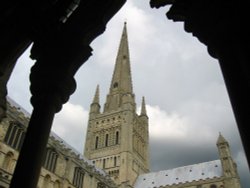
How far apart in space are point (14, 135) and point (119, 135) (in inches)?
1323

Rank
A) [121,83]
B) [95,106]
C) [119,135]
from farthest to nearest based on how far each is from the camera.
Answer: [121,83] < [95,106] < [119,135]

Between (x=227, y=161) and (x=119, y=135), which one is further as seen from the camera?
(x=119, y=135)

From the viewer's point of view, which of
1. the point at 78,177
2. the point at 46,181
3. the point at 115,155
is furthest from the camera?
the point at 115,155

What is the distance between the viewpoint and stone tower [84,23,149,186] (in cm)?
5275

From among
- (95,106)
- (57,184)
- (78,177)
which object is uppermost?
(95,106)

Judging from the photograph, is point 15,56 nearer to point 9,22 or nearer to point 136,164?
point 9,22

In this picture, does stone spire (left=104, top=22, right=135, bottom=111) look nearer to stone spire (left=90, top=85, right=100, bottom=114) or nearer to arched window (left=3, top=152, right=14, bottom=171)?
stone spire (left=90, top=85, right=100, bottom=114)

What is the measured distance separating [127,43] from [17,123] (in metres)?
53.4

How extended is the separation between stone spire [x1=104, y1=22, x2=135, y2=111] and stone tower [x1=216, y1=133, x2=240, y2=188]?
21843 millimetres

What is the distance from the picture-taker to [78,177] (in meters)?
31.9

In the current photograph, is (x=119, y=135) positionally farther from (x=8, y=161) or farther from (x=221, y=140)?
(x=8, y=161)

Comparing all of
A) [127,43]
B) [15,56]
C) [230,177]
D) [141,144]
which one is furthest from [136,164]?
[15,56]

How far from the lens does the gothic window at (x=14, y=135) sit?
78.9 ft

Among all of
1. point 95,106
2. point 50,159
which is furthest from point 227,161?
point 95,106
